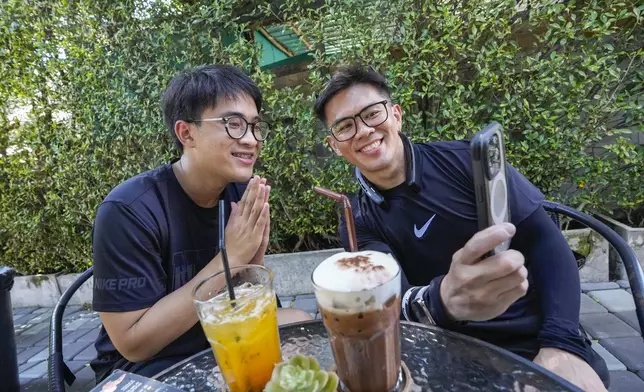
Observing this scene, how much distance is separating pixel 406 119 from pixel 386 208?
1.66 metres

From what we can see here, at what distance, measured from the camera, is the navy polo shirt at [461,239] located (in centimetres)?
143

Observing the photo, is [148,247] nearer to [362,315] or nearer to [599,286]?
[362,315]

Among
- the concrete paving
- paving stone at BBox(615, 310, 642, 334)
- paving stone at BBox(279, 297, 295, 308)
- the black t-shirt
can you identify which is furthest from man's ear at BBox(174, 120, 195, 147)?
paving stone at BBox(615, 310, 642, 334)

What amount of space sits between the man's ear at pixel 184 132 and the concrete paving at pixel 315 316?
5.74 ft

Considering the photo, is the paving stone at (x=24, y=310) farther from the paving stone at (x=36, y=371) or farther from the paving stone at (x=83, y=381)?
the paving stone at (x=83, y=381)

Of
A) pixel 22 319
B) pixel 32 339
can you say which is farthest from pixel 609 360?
pixel 22 319

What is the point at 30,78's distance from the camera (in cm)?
383

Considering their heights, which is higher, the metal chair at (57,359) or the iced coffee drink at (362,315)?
the iced coffee drink at (362,315)

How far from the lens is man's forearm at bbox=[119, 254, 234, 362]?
1451 millimetres

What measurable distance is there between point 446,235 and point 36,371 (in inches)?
125

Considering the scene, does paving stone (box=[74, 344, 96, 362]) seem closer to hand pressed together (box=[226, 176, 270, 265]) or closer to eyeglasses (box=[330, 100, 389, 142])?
hand pressed together (box=[226, 176, 270, 265])

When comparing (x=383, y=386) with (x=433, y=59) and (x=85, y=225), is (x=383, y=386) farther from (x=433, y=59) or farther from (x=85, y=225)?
(x=85, y=225)

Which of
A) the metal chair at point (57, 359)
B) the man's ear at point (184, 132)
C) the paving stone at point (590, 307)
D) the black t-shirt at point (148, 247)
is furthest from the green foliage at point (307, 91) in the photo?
the metal chair at point (57, 359)

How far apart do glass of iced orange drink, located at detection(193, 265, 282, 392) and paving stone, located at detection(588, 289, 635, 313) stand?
2.79 metres
